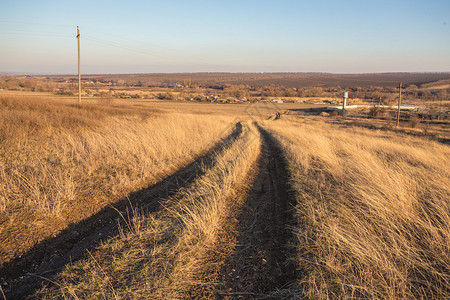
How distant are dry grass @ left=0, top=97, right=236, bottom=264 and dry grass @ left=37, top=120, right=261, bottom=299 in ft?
4.23

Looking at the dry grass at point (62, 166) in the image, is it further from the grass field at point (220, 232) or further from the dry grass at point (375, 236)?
the dry grass at point (375, 236)

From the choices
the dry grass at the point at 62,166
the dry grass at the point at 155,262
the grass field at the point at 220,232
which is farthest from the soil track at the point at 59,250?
the dry grass at the point at 155,262

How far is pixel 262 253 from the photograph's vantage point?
3.55 metres

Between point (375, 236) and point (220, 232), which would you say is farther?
point (220, 232)

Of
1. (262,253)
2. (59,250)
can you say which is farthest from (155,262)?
(59,250)

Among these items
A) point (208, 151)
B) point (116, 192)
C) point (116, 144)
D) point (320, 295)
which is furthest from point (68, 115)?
point (320, 295)

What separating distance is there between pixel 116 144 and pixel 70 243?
5987mm

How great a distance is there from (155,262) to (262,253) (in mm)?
1418

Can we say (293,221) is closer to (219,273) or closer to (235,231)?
(235,231)

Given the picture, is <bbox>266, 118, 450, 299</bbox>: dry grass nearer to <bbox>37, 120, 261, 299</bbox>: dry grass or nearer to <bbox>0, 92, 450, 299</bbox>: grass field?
<bbox>0, 92, 450, 299</bbox>: grass field

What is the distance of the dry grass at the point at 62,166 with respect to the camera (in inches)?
171

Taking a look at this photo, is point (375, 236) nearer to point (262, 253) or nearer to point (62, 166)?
point (262, 253)

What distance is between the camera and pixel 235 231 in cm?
416

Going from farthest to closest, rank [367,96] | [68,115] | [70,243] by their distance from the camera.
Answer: [367,96] → [68,115] → [70,243]
